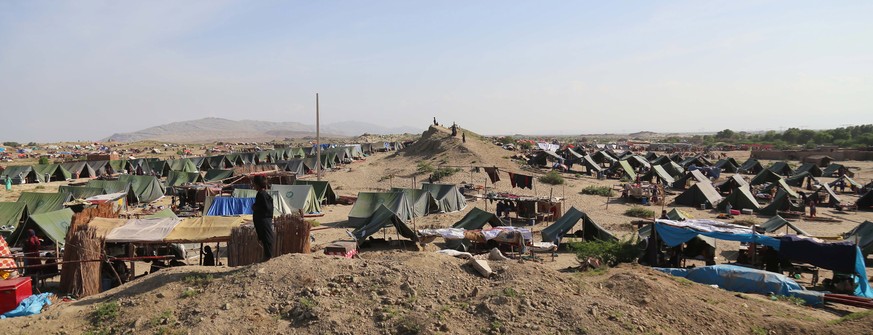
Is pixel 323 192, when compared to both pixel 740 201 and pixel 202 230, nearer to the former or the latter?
pixel 202 230

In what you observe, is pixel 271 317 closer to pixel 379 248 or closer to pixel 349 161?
pixel 379 248

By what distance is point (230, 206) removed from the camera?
68.0 feet

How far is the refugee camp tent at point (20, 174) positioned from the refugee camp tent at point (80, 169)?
261 cm

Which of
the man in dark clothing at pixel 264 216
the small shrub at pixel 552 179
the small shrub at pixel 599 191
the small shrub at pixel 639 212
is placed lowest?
the small shrub at pixel 639 212

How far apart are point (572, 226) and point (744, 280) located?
5.68 m

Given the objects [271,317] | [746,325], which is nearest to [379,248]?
[271,317]

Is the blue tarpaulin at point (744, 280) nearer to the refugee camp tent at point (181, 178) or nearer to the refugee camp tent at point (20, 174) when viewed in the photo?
the refugee camp tent at point (181, 178)

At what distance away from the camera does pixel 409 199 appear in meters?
22.9

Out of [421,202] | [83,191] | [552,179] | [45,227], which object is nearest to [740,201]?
[552,179]

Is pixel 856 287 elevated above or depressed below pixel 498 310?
below

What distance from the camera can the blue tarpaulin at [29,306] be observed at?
348 inches

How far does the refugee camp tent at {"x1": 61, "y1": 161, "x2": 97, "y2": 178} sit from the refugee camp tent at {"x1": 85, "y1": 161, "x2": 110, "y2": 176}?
8.3 inches

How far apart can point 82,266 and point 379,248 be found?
868cm

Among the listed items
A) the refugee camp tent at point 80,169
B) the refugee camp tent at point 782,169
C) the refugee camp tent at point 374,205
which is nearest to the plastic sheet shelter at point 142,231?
the refugee camp tent at point 374,205
